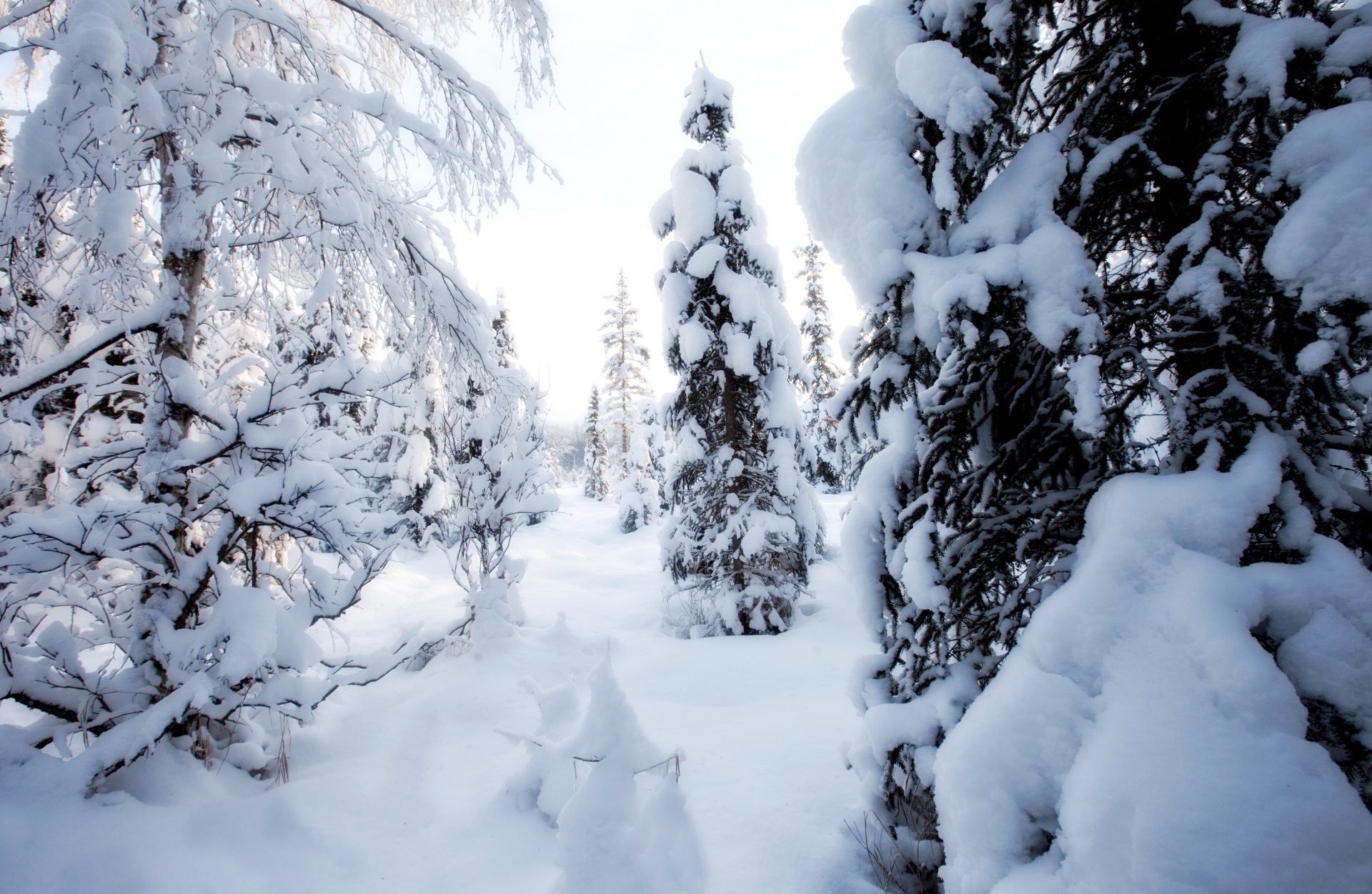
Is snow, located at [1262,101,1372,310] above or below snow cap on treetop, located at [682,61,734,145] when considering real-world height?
below

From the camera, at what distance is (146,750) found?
2438 mm

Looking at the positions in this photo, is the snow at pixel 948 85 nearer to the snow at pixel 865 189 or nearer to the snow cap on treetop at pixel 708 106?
the snow at pixel 865 189

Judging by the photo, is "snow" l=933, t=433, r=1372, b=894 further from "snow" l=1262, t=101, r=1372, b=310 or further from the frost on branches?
"snow" l=1262, t=101, r=1372, b=310

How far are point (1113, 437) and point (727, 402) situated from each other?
19.5 feet

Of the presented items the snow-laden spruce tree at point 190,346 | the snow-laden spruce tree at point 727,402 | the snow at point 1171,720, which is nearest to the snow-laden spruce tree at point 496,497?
the snow-laden spruce tree at point 727,402

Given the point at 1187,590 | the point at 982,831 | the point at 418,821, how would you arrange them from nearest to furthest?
the point at 1187,590, the point at 982,831, the point at 418,821

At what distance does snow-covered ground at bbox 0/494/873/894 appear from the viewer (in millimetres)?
2141

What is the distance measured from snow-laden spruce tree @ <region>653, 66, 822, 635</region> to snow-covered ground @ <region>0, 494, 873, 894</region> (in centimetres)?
169

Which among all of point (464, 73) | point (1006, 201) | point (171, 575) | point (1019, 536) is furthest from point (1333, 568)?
point (464, 73)

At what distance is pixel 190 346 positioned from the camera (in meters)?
2.96

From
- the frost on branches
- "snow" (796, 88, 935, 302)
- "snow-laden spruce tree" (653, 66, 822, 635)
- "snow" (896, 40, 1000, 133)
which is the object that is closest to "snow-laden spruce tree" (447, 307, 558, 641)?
"snow-laden spruce tree" (653, 66, 822, 635)

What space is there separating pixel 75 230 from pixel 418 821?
3574 mm

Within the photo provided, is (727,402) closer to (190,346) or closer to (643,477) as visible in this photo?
(190,346)

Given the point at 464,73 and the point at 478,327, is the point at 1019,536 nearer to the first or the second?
the point at 478,327
